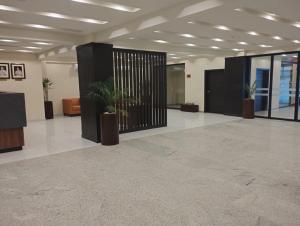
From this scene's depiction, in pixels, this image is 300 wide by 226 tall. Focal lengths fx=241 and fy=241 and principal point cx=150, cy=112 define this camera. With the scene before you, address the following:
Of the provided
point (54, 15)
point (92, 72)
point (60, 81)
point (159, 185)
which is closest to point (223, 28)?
point (92, 72)

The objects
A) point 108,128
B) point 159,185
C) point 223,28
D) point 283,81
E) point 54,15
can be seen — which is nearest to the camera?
point 159,185

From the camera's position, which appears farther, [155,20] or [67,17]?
[67,17]

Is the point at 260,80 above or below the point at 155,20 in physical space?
below

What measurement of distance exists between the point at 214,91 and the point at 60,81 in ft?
24.9

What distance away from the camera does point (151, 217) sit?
109 inches

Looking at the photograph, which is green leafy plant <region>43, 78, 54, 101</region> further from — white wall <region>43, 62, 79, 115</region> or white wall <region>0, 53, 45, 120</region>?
white wall <region>0, 53, 45, 120</region>

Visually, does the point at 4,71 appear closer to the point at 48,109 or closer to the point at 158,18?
the point at 48,109

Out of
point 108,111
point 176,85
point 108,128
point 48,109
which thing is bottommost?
point 108,128

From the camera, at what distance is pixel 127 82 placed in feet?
24.2

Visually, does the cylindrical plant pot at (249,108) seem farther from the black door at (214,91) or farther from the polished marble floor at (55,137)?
the polished marble floor at (55,137)

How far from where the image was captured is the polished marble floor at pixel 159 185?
9.17 feet

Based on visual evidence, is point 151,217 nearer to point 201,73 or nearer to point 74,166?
point 74,166

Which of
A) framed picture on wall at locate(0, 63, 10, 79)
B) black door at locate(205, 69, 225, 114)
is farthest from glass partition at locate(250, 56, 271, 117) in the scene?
framed picture on wall at locate(0, 63, 10, 79)

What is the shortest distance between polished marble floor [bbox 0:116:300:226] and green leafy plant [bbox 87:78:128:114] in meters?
1.16
